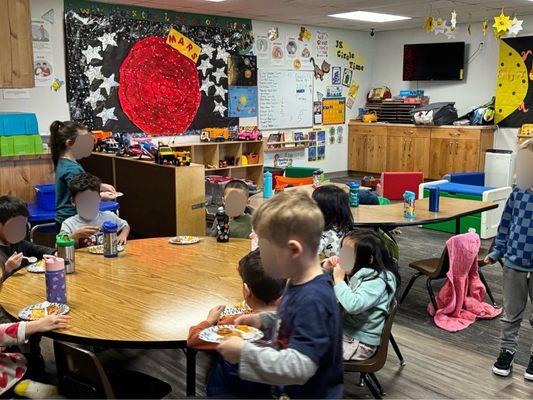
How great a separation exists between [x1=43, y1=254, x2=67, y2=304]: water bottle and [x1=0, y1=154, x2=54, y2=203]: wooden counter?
11.6ft

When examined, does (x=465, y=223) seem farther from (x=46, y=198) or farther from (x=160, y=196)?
(x=46, y=198)

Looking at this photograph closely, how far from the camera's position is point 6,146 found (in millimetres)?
5363

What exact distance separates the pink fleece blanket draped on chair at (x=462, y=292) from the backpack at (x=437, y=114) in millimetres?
5666

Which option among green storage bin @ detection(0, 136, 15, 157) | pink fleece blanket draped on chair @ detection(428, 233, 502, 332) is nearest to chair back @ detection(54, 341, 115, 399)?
pink fleece blanket draped on chair @ detection(428, 233, 502, 332)

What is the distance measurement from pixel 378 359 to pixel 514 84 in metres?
7.83

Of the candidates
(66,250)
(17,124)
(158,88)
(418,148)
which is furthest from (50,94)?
(418,148)

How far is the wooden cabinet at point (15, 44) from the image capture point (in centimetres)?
348

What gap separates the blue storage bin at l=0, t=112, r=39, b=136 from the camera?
5.45 metres

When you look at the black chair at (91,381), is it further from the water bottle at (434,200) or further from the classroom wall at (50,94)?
the classroom wall at (50,94)

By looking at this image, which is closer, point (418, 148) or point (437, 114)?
point (437, 114)

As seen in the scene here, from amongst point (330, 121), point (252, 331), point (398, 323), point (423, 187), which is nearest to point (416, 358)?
point (398, 323)

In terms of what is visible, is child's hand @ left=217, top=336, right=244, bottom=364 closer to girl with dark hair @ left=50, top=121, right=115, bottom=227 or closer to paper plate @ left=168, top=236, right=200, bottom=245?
A: paper plate @ left=168, top=236, right=200, bottom=245

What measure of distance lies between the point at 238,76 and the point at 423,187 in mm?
3634

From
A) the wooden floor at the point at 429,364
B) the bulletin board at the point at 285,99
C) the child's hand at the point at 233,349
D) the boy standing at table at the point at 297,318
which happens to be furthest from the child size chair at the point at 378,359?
the bulletin board at the point at 285,99
